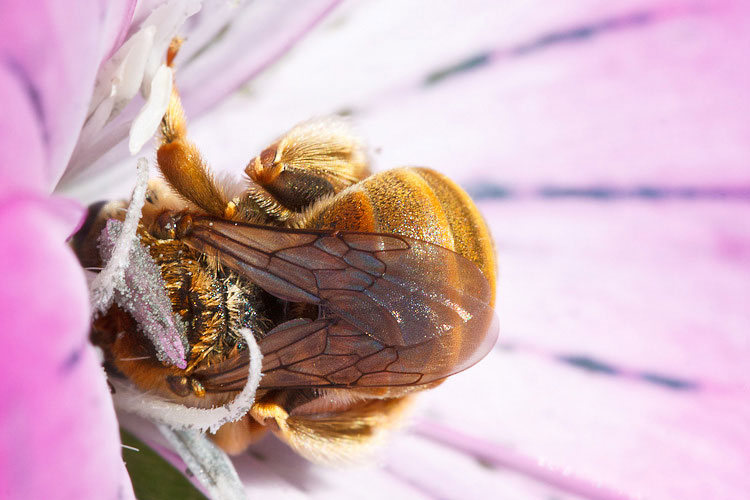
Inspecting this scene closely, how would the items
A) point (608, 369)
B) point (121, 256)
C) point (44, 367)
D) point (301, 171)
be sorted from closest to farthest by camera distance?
1. point (44, 367)
2. point (121, 256)
3. point (301, 171)
4. point (608, 369)

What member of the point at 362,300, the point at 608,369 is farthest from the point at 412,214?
the point at 608,369

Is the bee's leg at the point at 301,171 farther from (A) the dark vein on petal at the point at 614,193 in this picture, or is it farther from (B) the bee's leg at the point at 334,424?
(A) the dark vein on petal at the point at 614,193

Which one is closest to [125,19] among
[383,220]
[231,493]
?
[383,220]

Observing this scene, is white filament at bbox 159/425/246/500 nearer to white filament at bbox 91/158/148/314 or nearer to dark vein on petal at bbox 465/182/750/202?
white filament at bbox 91/158/148/314

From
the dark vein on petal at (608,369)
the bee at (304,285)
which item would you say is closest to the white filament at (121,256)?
the bee at (304,285)

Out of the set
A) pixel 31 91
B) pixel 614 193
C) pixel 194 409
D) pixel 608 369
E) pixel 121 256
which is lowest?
pixel 608 369

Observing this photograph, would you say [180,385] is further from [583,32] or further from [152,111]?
[583,32]

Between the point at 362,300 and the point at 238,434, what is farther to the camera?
the point at 238,434
